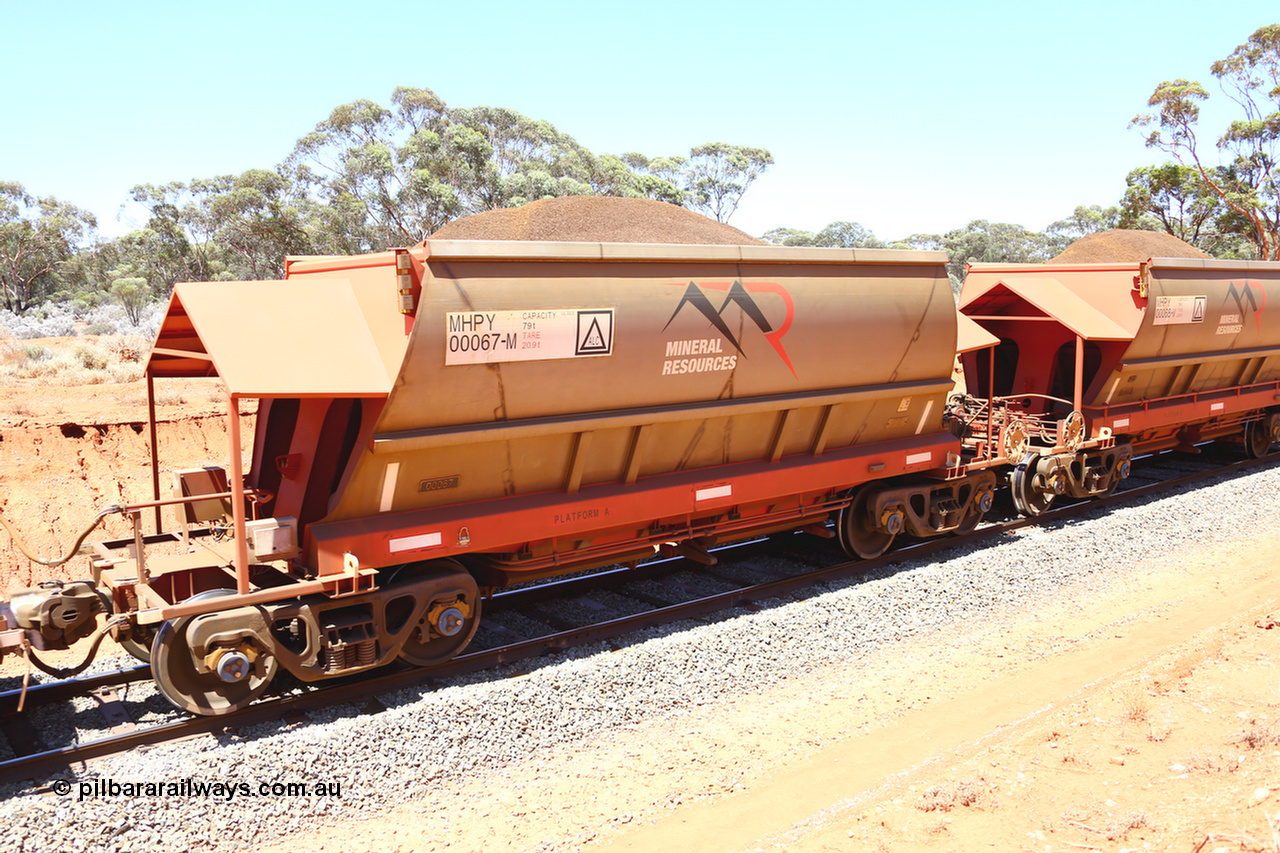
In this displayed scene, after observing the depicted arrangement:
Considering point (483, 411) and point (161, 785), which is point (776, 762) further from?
point (161, 785)

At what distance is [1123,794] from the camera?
5.48 m

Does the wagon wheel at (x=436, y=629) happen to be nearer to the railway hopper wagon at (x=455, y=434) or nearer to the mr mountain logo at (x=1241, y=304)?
the railway hopper wagon at (x=455, y=434)

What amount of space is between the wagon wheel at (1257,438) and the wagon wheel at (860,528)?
1051 cm

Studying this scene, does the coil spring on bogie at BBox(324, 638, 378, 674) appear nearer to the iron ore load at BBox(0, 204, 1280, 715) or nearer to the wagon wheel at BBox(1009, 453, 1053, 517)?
the iron ore load at BBox(0, 204, 1280, 715)

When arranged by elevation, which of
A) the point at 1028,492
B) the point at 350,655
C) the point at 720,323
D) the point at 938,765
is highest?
the point at 720,323

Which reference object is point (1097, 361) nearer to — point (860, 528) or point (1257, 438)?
point (860, 528)

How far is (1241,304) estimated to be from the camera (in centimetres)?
1478

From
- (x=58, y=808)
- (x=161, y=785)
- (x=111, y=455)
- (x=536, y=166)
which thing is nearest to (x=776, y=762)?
(x=161, y=785)

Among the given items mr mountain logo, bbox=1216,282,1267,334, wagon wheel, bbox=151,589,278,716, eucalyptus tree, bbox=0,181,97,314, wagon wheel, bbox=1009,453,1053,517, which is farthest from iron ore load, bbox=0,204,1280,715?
eucalyptus tree, bbox=0,181,97,314

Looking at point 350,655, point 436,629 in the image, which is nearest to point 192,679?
point 350,655

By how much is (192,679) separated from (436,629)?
1.84 metres
